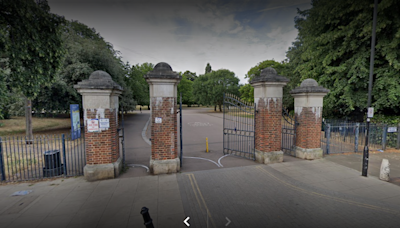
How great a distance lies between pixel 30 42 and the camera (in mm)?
7719

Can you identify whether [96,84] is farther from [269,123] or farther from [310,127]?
[310,127]

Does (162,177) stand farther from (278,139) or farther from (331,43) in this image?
(331,43)

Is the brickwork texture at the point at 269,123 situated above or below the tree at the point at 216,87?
below

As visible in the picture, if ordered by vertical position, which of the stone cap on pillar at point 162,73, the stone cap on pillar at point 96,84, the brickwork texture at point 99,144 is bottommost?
the brickwork texture at point 99,144

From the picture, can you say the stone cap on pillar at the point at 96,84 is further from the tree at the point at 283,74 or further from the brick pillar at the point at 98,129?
the tree at the point at 283,74

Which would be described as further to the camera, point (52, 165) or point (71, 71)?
point (71, 71)

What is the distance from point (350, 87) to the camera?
1121cm

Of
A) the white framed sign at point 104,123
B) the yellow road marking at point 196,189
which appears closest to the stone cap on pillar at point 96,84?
the white framed sign at point 104,123

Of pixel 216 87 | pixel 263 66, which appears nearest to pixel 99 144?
pixel 263 66

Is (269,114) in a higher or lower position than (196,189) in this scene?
higher

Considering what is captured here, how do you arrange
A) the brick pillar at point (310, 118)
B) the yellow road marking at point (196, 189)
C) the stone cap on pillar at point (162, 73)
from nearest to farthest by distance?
the yellow road marking at point (196, 189)
the stone cap on pillar at point (162, 73)
the brick pillar at point (310, 118)

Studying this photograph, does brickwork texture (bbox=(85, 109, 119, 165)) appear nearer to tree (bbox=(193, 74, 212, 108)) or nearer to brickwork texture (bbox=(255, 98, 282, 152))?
brickwork texture (bbox=(255, 98, 282, 152))

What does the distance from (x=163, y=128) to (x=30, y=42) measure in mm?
6907

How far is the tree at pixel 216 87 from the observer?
38.9 m
